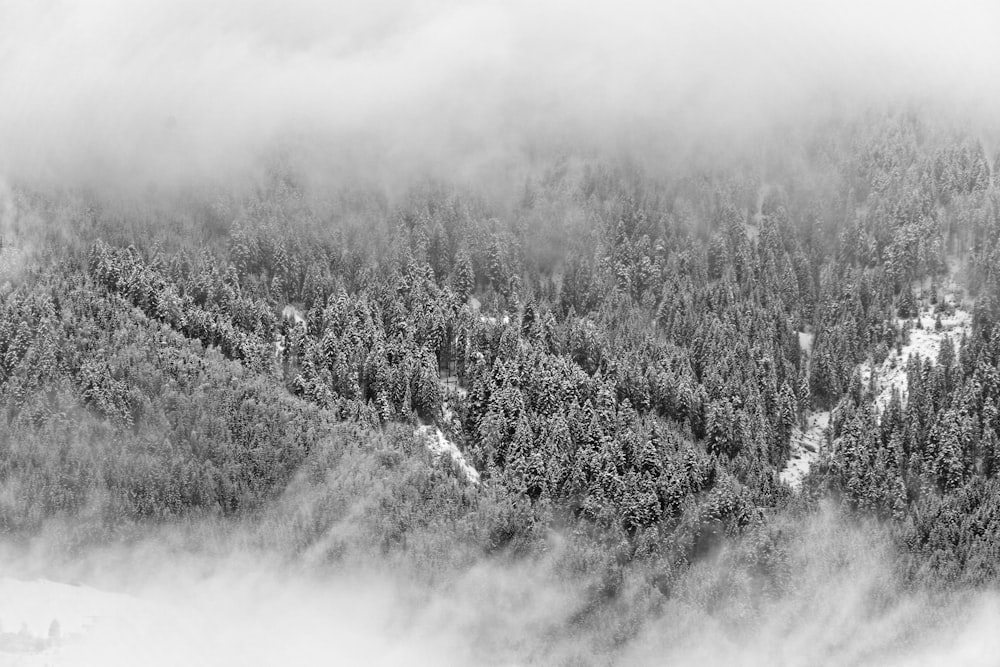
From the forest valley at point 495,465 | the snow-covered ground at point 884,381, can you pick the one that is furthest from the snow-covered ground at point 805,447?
the forest valley at point 495,465

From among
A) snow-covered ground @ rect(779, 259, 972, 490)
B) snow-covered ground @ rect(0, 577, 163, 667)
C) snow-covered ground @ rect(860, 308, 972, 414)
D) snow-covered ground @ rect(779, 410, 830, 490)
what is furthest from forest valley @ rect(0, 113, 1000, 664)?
snow-covered ground @ rect(0, 577, 163, 667)

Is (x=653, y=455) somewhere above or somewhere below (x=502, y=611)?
above

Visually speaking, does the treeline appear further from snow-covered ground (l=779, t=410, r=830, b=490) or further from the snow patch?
snow-covered ground (l=779, t=410, r=830, b=490)

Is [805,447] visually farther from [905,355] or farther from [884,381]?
[905,355]

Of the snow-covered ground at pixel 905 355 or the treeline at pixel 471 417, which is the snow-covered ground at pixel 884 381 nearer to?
the snow-covered ground at pixel 905 355

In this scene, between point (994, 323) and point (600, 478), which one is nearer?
point (600, 478)

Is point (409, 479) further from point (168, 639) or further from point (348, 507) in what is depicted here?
point (168, 639)

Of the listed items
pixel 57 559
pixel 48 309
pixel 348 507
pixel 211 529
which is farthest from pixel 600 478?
pixel 48 309

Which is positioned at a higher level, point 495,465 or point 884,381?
point 884,381

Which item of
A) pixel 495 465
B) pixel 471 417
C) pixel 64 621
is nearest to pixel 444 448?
pixel 471 417

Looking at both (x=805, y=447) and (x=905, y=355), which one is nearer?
(x=805, y=447)

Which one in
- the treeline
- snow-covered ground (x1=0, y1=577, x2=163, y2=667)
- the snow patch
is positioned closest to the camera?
snow-covered ground (x1=0, y1=577, x2=163, y2=667)
